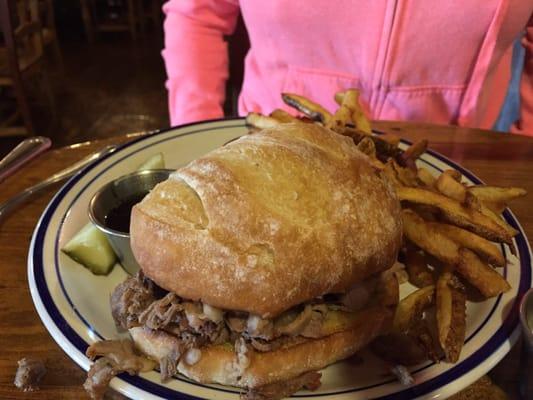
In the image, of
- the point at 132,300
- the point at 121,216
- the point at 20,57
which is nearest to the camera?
the point at 132,300

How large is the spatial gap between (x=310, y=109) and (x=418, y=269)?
0.57m

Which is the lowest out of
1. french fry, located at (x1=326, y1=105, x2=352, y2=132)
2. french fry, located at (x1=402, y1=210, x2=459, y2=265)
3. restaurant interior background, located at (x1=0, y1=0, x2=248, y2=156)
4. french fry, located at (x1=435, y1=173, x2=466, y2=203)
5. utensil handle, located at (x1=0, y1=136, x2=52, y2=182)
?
restaurant interior background, located at (x1=0, y1=0, x2=248, y2=156)

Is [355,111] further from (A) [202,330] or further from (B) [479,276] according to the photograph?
(A) [202,330]

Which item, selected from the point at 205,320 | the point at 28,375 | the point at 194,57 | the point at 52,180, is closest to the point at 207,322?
the point at 205,320

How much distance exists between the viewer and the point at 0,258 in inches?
55.3

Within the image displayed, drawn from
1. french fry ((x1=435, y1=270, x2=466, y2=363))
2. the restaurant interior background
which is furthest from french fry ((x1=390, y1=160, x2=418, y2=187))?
the restaurant interior background

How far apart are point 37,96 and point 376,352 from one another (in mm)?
4507

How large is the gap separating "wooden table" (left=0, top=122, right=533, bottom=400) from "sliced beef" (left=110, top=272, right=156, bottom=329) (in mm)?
155

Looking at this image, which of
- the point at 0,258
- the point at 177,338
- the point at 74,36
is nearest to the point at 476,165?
the point at 177,338

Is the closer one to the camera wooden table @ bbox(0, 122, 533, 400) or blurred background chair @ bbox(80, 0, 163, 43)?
wooden table @ bbox(0, 122, 533, 400)

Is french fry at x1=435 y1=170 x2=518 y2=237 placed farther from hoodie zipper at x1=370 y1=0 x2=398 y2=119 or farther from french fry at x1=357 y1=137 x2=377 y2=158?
hoodie zipper at x1=370 y1=0 x2=398 y2=119

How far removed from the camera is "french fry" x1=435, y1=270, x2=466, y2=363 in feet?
3.44

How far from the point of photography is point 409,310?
1.13m

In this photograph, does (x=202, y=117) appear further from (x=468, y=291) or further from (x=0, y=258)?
(x=468, y=291)
